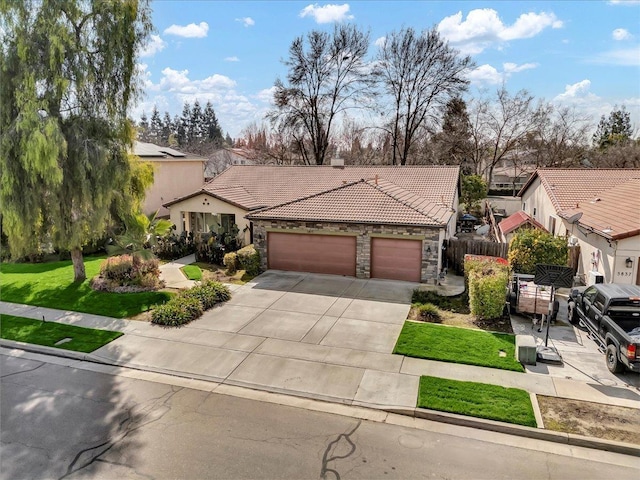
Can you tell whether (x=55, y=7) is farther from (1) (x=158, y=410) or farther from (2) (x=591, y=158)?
(2) (x=591, y=158)

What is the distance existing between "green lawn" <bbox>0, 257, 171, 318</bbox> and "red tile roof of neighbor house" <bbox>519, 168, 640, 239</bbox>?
15.3m

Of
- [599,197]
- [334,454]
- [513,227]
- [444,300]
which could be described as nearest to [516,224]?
[513,227]

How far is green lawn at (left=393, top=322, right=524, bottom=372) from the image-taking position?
10.3 meters

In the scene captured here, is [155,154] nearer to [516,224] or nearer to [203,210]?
[203,210]

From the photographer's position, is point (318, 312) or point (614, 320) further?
point (318, 312)

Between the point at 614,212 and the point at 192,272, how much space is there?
16700 mm

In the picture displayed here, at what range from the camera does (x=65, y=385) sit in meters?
9.56

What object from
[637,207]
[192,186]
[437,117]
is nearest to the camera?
[637,207]

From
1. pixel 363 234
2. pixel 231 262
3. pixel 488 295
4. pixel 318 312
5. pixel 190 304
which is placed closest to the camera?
pixel 488 295

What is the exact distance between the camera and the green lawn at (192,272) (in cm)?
1800

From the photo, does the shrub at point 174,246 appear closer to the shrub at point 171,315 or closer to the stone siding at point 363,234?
the stone siding at point 363,234

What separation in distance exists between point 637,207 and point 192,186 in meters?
26.9

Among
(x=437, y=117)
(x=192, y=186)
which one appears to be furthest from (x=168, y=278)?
(x=437, y=117)

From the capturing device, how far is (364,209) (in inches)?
699
